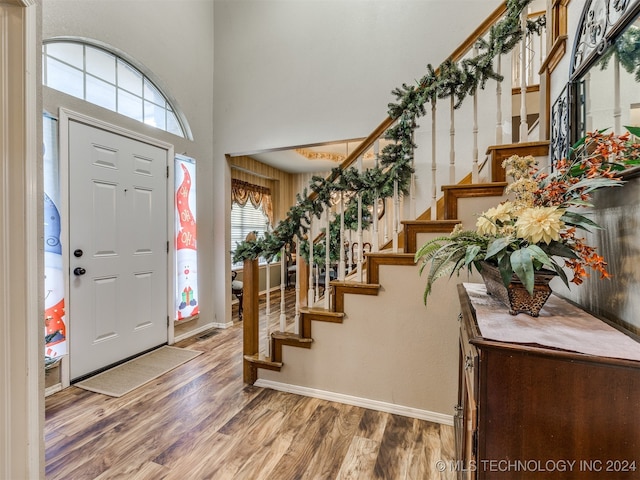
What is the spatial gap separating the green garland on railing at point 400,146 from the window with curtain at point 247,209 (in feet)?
10.1

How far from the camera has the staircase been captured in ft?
5.96

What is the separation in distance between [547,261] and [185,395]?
7.97 feet

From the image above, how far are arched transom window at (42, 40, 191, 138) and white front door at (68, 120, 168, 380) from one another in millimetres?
310

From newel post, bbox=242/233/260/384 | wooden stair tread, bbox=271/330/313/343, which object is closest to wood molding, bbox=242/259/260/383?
newel post, bbox=242/233/260/384

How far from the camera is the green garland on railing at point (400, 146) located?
5.60 ft

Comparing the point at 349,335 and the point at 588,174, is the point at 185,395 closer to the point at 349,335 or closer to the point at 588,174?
the point at 349,335

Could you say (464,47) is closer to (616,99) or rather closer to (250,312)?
(616,99)

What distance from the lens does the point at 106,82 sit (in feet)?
8.86

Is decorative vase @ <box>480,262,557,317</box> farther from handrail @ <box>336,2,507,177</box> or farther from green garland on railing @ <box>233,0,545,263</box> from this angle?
handrail @ <box>336,2,507,177</box>

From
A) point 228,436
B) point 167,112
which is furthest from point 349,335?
point 167,112

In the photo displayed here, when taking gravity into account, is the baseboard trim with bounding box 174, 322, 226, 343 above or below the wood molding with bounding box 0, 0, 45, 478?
below

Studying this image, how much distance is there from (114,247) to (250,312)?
142 cm

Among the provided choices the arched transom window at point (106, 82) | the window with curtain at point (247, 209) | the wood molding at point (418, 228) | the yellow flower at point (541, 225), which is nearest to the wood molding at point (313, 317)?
the wood molding at point (418, 228)

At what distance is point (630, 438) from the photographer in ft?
2.18
